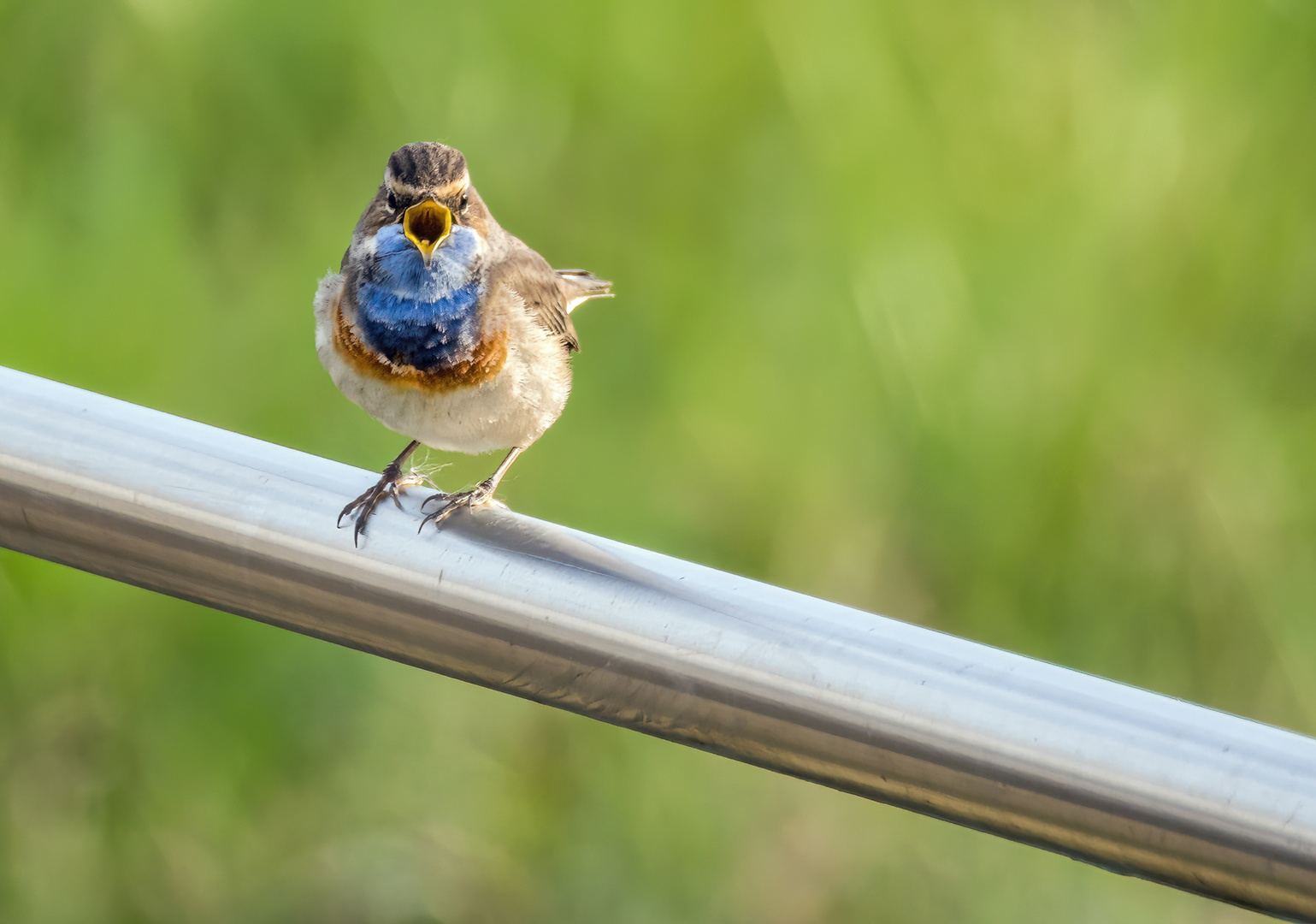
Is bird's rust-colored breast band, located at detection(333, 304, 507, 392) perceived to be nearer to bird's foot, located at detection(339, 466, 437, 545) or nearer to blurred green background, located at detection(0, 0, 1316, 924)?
bird's foot, located at detection(339, 466, 437, 545)

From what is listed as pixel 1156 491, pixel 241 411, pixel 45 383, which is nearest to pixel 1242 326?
pixel 1156 491

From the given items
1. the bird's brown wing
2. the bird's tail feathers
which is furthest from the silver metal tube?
the bird's tail feathers

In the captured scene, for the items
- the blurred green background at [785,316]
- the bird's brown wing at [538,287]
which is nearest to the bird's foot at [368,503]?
the bird's brown wing at [538,287]

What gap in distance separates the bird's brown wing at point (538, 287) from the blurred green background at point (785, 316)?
1.85 ft

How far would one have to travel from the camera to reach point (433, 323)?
4.41 ft

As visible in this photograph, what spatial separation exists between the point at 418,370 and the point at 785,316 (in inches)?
40.5

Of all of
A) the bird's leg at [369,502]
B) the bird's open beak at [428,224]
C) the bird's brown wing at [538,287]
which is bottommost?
the bird's brown wing at [538,287]

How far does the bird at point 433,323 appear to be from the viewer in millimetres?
1305

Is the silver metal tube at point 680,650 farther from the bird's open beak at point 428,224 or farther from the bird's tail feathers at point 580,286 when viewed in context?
the bird's tail feathers at point 580,286

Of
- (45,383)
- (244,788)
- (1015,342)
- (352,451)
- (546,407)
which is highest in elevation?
(45,383)

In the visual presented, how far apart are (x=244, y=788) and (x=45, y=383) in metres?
1.29

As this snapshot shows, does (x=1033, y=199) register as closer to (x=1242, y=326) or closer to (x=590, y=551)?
(x=1242, y=326)

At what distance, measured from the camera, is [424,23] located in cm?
217

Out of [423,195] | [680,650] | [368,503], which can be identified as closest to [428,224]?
[423,195]
